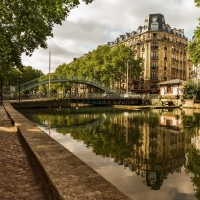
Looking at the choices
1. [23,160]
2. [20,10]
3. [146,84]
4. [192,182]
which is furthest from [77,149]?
[146,84]

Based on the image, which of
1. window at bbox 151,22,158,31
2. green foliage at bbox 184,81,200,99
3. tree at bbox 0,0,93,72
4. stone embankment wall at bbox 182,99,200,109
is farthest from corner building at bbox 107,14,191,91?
tree at bbox 0,0,93,72

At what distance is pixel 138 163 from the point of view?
675 cm

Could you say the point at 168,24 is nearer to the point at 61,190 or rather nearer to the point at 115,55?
the point at 115,55

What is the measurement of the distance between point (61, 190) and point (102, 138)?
771cm

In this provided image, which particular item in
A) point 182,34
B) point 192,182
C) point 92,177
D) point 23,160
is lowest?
point 192,182

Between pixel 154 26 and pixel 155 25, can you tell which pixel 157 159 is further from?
pixel 155 25

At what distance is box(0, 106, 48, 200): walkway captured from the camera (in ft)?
12.2

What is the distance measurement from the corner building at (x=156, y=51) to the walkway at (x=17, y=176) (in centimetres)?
5786

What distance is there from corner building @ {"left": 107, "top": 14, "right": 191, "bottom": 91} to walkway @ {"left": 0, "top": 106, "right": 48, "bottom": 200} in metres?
57.9

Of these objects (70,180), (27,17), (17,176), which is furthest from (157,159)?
(27,17)

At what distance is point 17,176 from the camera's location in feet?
14.9

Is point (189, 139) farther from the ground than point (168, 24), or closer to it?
closer to it

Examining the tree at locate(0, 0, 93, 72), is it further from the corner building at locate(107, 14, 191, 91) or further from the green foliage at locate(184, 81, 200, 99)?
the corner building at locate(107, 14, 191, 91)

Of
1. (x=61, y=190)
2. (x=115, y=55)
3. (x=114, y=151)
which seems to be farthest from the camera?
(x=115, y=55)
